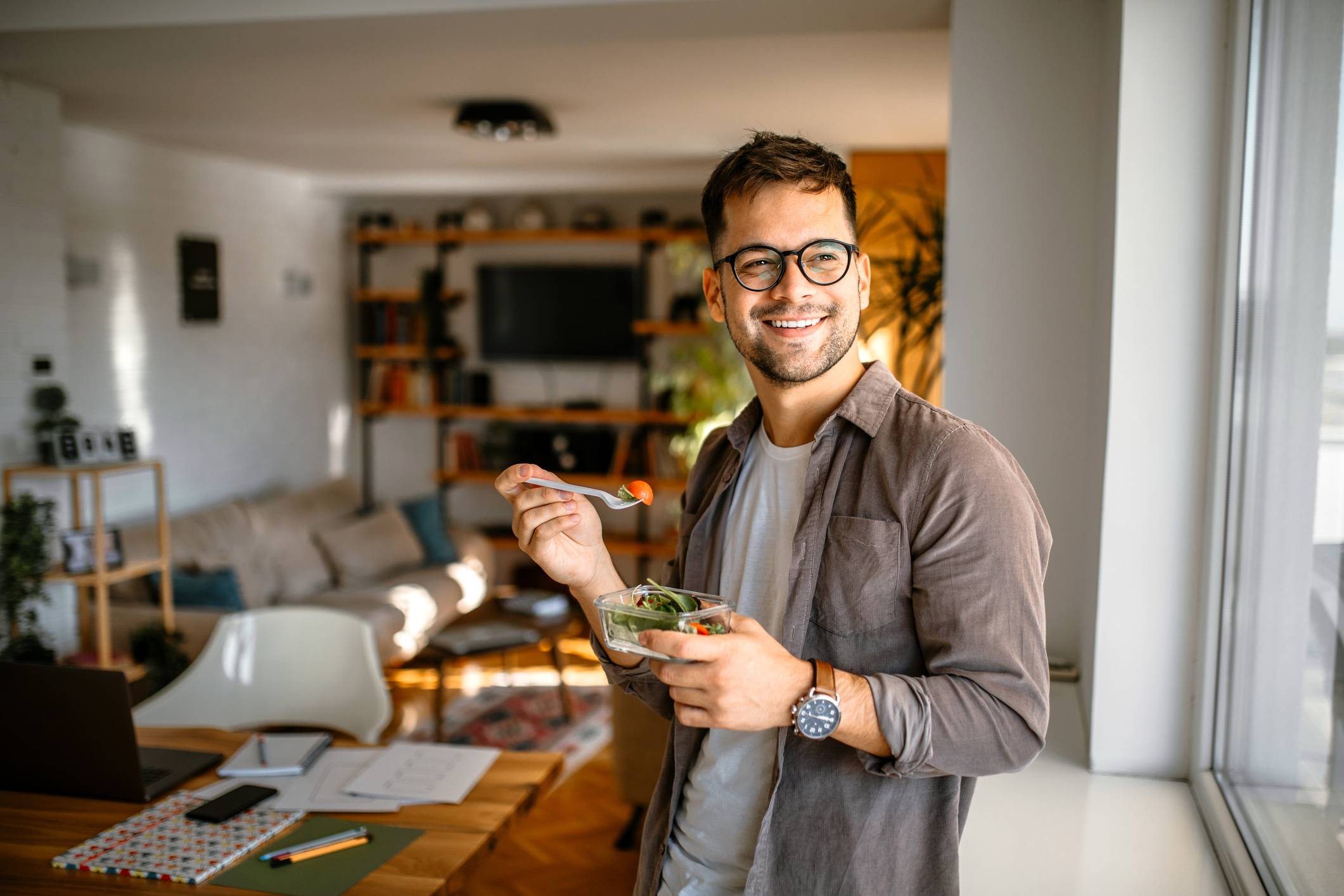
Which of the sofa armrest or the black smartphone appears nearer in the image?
the black smartphone

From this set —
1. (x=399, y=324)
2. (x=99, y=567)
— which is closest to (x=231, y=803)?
(x=99, y=567)

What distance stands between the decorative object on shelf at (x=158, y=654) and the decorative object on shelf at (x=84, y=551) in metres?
0.33

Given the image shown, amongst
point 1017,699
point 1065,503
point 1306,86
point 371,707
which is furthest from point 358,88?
point 1017,699

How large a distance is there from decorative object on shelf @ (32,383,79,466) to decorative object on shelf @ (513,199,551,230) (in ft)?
11.6

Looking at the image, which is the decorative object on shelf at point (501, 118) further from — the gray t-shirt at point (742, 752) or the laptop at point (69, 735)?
the gray t-shirt at point (742, 752)

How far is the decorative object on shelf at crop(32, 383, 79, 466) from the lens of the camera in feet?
12.3

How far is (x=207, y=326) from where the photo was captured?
5.51 m

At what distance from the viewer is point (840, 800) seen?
1185mm

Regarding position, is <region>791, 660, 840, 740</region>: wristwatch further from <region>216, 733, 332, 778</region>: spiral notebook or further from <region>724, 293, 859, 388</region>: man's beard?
<region>216, 733, 332, 778</region>: spiral notebook

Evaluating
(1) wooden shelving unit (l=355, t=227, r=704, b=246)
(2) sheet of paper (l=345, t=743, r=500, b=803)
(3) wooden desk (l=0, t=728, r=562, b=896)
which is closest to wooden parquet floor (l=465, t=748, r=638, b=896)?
(2) sheet of paper (l=345, t=743, r=500, b=803)

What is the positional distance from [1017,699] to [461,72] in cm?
339

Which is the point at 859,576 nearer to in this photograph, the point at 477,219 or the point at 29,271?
the point at 29,271

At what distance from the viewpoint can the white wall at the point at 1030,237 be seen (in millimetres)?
2266

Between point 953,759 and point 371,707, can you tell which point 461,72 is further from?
point 953,759
